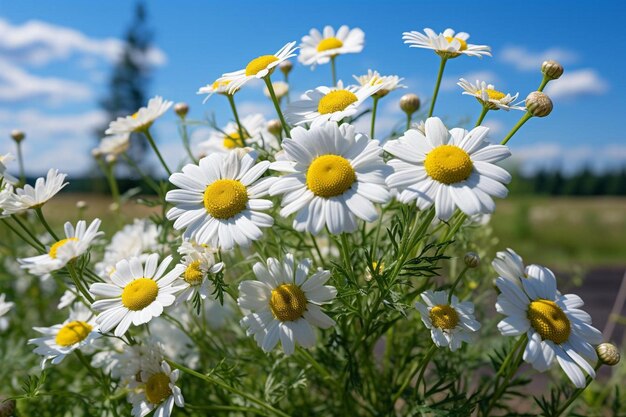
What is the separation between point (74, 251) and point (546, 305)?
0.74 metres

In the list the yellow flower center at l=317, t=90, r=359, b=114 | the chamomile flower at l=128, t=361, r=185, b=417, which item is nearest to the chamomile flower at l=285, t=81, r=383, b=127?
the yellow flower center at l=317, t=90, r=359, b=114

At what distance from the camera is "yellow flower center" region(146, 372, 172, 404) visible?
3.01 ft

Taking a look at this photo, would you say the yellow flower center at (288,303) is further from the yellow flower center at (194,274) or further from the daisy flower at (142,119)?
the daisy flower at (142,119)

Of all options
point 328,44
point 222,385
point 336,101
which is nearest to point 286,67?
point 328,44

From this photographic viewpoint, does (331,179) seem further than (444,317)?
No

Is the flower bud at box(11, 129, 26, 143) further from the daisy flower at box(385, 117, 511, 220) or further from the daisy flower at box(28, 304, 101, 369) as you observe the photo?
the daisy flower at box(385, 117, 511, 220)

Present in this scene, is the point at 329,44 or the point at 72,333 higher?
the point at 329,44

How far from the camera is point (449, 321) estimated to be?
0.83 metres

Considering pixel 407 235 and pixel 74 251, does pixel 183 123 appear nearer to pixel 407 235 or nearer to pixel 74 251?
pixel 74 251

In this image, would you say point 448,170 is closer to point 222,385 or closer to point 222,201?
A: point 222,201

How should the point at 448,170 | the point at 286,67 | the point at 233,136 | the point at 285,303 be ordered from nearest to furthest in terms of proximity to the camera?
the point at 448,170
the point at 285,303
the point at 233,136
the point at 286,67

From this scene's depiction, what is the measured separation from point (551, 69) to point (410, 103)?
0.28m

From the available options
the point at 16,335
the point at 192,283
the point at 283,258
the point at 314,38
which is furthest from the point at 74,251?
the point at 16,335

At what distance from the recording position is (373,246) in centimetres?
91
